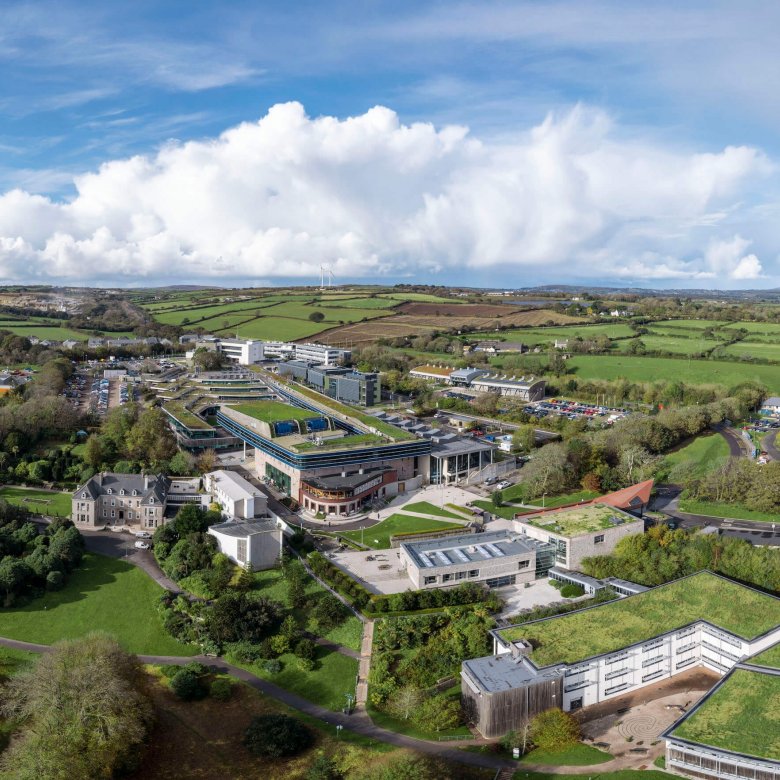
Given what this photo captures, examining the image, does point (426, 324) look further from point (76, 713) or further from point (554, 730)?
point (76, 713)

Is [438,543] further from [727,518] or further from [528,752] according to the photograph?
[727,518]

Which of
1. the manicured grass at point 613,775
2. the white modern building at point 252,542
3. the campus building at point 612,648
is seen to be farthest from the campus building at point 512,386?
the manicured grass at point 613,775

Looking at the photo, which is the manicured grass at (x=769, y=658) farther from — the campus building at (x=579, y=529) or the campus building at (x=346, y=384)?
the campus building at (x=346, y=384)

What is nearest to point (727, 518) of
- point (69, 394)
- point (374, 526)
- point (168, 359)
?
point (374, 526)

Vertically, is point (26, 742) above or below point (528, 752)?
above

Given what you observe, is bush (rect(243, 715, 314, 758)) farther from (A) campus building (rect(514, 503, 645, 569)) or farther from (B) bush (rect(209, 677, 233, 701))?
(A) campus building (rect(514, 503, 645, 569))
